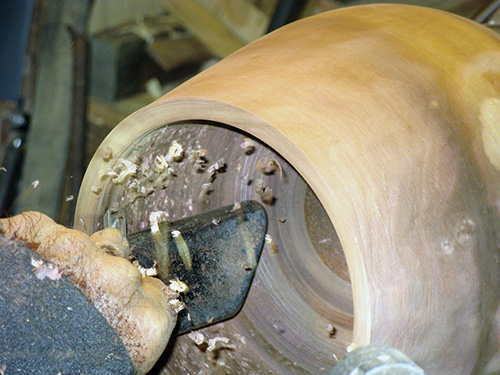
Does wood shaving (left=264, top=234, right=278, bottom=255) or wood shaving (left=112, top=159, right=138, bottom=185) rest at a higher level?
wood shaving (left=112, top=159, right=138, bottom=185)

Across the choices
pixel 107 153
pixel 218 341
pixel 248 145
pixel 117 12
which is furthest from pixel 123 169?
pixel 117 12

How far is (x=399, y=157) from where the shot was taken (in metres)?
0.53

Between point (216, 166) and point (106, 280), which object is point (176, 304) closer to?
point (106, 280)

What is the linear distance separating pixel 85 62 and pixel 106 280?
102 centimetres

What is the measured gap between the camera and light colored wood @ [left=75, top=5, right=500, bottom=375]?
1.63ft

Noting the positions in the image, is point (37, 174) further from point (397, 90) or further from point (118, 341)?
point (397, 90)

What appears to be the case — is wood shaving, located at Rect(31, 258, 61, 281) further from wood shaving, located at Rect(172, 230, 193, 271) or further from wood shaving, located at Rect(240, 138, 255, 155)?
wood shaving, located at Rect(240, 138, 255, 155)

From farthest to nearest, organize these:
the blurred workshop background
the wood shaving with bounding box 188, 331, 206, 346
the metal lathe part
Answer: the blurred workshop background → the wood shaving with bounding box 188, 331, 206, 346 → the metal lathe part

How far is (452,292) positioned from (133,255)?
16.0 inches

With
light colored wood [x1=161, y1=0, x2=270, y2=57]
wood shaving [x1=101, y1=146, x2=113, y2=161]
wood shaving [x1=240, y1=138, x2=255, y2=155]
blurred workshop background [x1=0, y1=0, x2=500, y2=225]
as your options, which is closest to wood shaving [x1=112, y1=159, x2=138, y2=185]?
wood shaving [x1=101, y1=146, x2=113, y2=161]

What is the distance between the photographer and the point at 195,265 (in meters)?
0.75

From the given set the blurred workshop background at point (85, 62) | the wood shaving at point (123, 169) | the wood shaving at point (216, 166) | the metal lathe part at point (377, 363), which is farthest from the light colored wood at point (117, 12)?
the metal lathe part at point (377, 363)

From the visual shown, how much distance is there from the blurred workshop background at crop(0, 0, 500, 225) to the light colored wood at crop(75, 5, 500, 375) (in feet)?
2.20

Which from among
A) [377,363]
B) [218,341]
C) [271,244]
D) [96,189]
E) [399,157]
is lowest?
[218,341]
